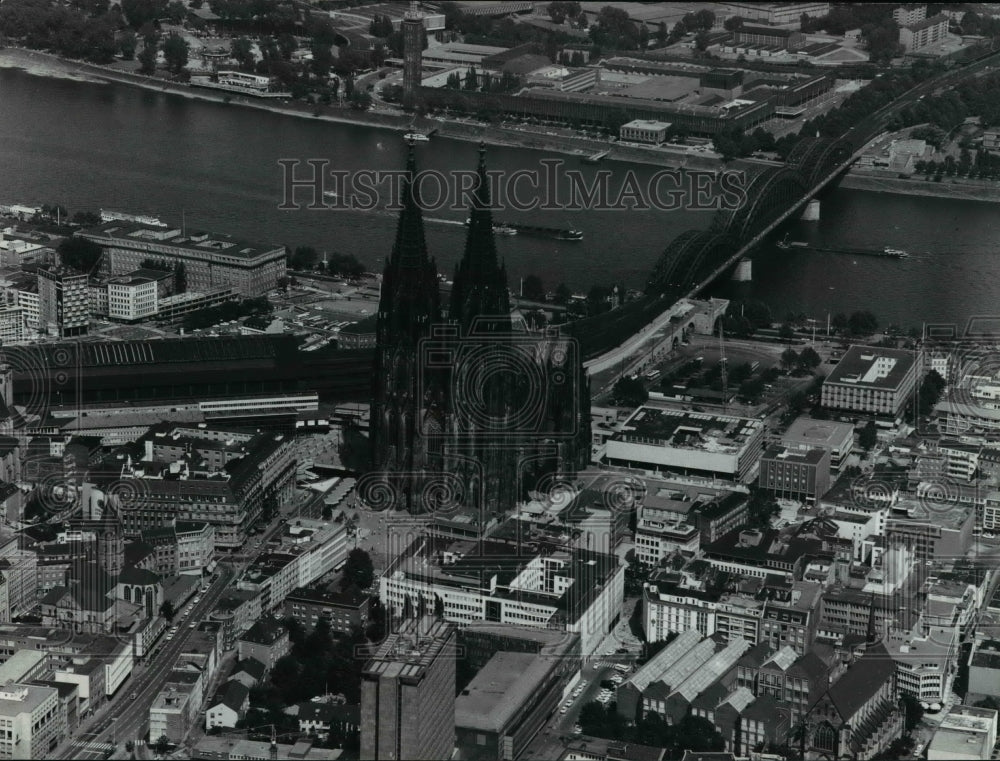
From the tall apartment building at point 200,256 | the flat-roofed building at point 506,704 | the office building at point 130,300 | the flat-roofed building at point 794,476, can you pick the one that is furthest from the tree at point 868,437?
the office building at point 130,300

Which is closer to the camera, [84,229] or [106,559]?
[106,559]

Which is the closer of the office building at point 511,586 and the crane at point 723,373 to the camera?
the office building at point 511,586

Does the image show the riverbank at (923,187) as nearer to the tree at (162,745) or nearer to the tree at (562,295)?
the tree at (562,295)

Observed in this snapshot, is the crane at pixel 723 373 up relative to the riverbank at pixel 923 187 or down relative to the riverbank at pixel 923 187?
down

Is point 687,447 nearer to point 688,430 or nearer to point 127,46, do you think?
point 688,430

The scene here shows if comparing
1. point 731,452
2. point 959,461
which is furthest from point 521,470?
point 959,461

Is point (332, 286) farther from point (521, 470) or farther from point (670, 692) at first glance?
point (670, 692)

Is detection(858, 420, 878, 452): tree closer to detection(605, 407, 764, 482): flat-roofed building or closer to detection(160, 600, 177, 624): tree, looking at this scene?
detection(605, 407, 764, 482): flat-roofed building
